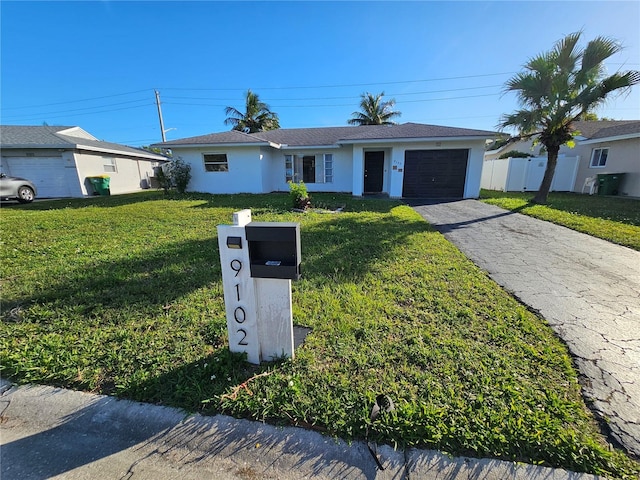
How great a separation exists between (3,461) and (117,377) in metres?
0.66

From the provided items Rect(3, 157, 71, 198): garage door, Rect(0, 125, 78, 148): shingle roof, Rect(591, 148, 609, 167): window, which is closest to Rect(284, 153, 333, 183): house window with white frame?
Rect(0, 125, 78, 148): shingle roof

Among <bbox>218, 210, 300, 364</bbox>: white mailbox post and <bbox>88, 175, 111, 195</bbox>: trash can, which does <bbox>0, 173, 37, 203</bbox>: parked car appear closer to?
<bbox>88, 175, 111, 195</bbox>: trash can

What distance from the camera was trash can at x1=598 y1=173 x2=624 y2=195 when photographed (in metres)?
13.1

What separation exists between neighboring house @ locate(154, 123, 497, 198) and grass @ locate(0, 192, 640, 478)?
29.2 ft

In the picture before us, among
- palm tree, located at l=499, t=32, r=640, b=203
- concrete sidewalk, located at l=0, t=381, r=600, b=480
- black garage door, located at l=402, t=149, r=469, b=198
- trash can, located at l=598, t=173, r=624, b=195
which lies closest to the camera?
concrete sidewalk, located at l=0, t=381, r=600, b=480

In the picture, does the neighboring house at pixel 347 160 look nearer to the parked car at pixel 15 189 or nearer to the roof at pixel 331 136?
the roof at pixel 331 136

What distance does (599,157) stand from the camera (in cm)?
1451

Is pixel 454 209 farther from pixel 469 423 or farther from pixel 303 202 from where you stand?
pixel 469 423

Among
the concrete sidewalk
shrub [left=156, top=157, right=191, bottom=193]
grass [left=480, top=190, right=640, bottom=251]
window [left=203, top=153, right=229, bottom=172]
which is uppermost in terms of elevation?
window [left=203, top=153, right=229, bottom=172]

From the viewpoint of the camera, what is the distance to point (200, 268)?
4.25 metres

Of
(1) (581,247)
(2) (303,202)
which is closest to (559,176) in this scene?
(1) (581,247)

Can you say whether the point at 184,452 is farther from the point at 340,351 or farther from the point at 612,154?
the point at 612,154

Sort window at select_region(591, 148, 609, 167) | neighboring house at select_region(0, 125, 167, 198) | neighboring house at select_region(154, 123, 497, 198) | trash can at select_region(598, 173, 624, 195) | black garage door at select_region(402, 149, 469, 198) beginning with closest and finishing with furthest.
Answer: neighboring house at select_region(154, 123, 497, 198)
black garage door at select_region(402, 149, 469, 198)
trash can at select_region(598, 173, 624, 195)
neighboring house at select_region(0, 125, 167, 198)
window at select_region(591, 148, 609, 167)

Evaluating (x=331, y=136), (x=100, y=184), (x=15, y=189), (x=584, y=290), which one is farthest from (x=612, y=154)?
(x=15, y=189)
